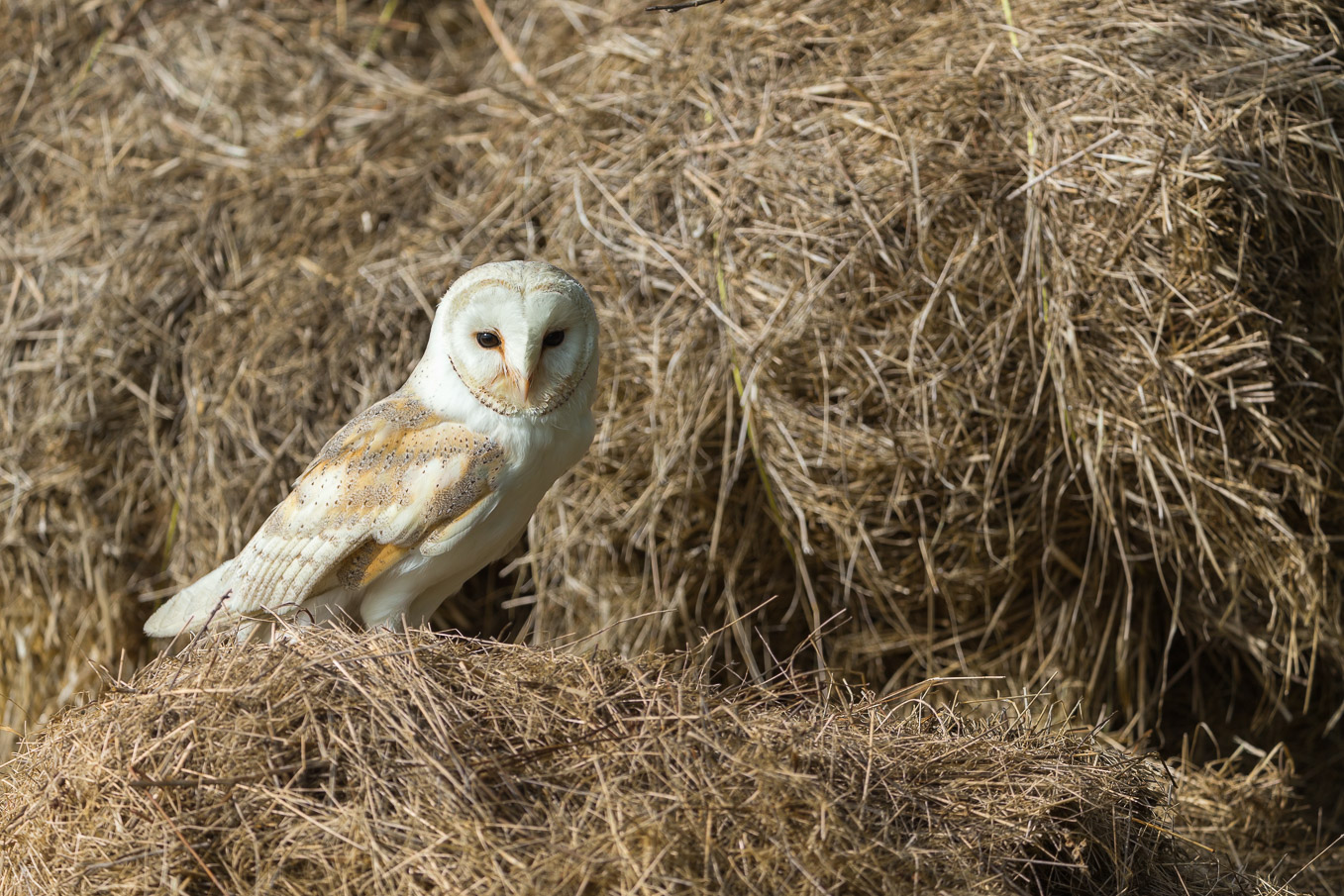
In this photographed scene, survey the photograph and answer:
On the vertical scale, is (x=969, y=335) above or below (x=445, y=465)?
below

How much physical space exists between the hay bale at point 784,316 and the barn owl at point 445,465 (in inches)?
17.5

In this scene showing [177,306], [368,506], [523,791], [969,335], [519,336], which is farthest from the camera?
[177,306]

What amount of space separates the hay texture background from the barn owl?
70 cm

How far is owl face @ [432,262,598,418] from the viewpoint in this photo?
2092mm

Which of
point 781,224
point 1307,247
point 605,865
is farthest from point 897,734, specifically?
point 1307,247

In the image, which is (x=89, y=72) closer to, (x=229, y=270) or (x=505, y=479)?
(x=229, y=270)

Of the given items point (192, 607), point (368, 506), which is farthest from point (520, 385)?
point (192, 607)

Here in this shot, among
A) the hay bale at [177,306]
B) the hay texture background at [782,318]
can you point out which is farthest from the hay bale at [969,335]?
the hay bale at [177,306]

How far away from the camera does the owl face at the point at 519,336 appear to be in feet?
6.86

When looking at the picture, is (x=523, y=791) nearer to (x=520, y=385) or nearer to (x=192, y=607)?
(x=520, y=385)

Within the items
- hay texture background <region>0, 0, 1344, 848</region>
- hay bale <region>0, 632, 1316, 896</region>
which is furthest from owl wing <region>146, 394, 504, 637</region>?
hay texture background <region>0, 0, 1344, 848</region>

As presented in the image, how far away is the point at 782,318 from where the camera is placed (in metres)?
2.87

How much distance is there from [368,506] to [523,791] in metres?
0.78

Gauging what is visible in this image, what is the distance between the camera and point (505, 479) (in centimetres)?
216
